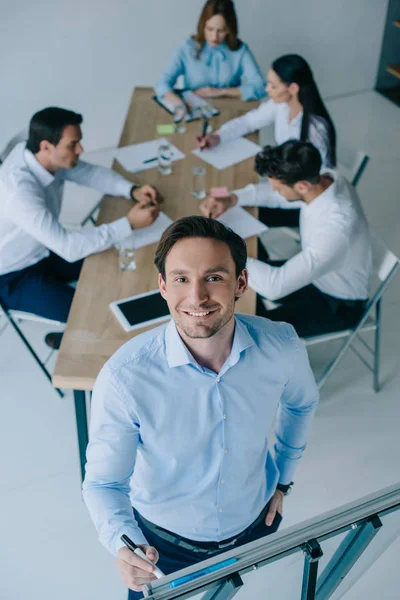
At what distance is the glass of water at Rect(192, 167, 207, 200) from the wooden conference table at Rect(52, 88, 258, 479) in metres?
0.02

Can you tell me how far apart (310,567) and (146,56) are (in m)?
4.19

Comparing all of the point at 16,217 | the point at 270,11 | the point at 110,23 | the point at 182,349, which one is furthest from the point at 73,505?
the point at 270,11

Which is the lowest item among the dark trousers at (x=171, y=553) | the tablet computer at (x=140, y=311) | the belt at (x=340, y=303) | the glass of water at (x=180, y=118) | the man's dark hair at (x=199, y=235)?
the dark trousers at (x=171, y=553)

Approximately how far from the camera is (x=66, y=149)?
8.11ft

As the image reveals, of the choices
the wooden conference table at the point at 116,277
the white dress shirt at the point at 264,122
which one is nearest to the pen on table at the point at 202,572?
the wooden conference table at the point at 116,277

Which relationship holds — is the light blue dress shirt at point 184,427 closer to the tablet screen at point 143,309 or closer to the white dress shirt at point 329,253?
the tablet screen at point 143,309

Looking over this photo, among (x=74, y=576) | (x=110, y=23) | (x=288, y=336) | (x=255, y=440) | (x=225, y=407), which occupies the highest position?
(x=110, y=23)

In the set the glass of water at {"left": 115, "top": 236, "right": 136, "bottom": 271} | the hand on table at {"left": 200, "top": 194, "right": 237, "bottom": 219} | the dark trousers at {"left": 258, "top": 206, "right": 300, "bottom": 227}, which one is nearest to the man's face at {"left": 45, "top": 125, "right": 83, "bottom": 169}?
the glass of water at {"left": 115, "top": 236, "right": 136, "bottom": 271}

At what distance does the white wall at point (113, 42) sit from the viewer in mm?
3988

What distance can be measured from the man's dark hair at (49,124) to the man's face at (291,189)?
3.05ft

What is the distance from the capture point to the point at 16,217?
7.77 ft

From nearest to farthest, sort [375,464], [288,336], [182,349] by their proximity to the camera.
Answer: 1. [182,349]
2. [288,336]
3. [375,464]

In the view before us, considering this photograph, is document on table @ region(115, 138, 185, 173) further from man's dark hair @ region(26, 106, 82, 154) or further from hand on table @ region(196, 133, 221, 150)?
man's dark hair @ region(26, 106, 82, 154)

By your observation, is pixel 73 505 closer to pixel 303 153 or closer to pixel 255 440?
pixel 255 440
